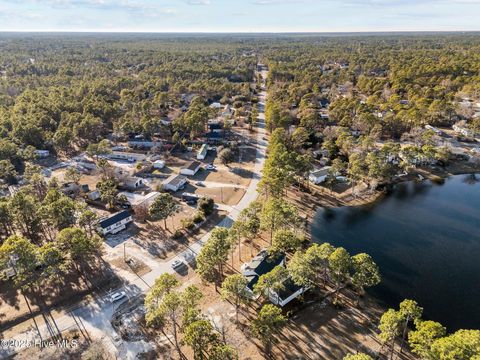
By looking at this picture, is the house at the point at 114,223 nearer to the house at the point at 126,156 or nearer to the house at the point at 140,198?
the house at the point at 140,198

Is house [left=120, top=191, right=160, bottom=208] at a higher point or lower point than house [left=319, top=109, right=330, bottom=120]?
lower

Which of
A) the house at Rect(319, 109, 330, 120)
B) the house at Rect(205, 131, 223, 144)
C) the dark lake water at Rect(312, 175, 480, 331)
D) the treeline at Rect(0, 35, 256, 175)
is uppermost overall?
the treeline at Rect(0, 35, 256, 175)

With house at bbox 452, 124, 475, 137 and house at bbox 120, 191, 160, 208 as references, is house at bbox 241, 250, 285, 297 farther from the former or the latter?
house at bbox 452, 124, 475, 137

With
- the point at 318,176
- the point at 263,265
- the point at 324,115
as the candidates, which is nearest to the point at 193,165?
the point at 318,176

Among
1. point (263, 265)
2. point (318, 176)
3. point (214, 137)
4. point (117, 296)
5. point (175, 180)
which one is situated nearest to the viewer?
point (117, 296)

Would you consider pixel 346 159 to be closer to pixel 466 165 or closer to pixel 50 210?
pixel 466 165

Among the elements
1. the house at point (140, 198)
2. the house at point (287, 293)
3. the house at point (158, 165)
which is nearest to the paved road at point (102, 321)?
the house at point (287, 293)

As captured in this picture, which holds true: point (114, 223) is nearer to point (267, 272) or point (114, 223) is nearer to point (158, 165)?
point (158, 165)

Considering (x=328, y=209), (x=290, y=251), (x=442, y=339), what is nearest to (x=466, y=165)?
(x=328, y=209)

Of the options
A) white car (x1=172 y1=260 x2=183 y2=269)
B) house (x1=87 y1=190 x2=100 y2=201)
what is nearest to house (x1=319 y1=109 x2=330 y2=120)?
house (x1=87 y1=190 x2=100 y2=201)
